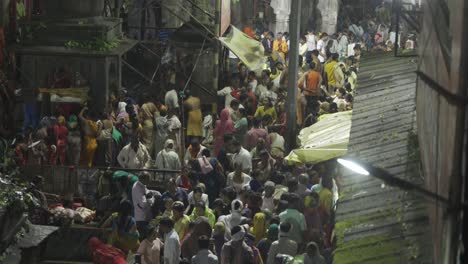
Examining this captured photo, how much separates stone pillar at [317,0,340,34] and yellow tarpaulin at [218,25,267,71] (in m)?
15.8

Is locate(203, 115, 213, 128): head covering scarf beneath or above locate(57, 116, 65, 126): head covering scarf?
beneath

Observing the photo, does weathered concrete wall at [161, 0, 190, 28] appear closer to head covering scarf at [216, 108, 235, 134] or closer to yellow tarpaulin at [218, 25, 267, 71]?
yellow tarpaulin at [218, 25, 267, 71]

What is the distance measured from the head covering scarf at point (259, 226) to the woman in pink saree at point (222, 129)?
17.5 ft

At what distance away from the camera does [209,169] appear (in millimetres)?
17109

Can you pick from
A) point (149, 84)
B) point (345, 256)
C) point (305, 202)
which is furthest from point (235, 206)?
point (149, 84)

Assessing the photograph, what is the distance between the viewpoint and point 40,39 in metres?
23.1

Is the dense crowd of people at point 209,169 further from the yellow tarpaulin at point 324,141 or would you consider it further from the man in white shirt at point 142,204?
the yellow tarpaulin at point 324,141

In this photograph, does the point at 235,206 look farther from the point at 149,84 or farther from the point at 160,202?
the point at 149,84

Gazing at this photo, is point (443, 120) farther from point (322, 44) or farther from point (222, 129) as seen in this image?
point (322, 44)

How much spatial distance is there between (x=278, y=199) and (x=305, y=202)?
97cm

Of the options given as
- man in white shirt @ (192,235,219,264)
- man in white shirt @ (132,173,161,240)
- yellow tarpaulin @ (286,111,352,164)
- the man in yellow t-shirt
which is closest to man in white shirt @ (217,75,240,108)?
the man in yellow t-shirt

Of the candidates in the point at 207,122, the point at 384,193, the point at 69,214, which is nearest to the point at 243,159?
the point at 69,214

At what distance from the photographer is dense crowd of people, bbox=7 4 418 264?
45.8 ft

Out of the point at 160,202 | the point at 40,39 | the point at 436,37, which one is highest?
the point at 436,37
